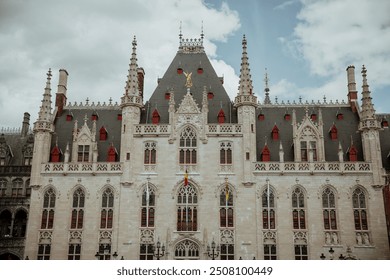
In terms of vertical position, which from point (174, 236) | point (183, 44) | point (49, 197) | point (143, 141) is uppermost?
point (183, 44)

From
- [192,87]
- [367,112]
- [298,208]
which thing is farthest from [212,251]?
[367,112]

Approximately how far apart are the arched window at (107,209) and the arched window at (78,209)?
5.26 feet

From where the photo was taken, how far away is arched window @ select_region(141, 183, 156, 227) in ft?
115

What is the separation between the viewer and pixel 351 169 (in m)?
35.8

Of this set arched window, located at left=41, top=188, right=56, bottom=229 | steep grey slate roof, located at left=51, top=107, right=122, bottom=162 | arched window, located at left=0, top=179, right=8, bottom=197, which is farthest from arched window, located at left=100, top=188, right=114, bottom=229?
arched window, located at left=0, top=179, right=8, bottom=197

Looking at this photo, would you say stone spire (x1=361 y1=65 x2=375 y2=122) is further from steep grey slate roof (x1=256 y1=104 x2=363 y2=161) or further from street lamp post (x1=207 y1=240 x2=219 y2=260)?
street lamp post (x1=207 y1=240 x2=219 y2=260)

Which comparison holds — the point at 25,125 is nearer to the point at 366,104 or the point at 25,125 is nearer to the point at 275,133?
the point at 275,133

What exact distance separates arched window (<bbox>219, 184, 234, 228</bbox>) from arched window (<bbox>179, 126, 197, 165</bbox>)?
350cm

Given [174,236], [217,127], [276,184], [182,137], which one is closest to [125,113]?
[182,137]

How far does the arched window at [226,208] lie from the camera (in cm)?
3497

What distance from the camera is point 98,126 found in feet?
132

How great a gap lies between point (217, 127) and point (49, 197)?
14.7m

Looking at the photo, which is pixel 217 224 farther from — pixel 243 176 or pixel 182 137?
pixel 182 137

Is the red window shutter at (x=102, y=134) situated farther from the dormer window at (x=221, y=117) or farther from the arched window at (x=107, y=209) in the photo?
the dormer window at (x=221, y=117)
